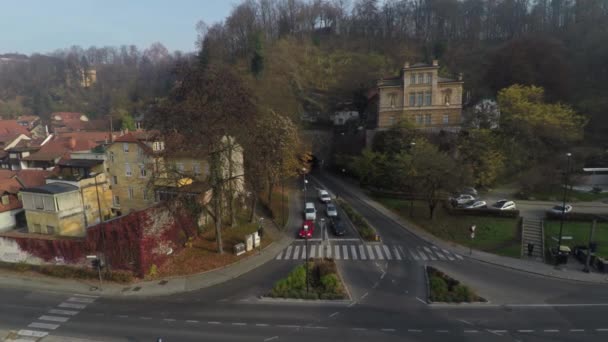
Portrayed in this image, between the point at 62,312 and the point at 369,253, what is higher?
the point at 62,312

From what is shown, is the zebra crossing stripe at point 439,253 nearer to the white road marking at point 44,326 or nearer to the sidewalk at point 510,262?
the sidewalk at point 510,262

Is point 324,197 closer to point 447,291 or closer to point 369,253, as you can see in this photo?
point 369,253

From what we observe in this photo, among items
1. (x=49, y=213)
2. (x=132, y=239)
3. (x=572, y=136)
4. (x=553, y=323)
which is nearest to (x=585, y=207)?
(x=572, y=136)

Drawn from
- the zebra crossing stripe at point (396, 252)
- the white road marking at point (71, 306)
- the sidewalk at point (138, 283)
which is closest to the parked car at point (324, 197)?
the zebra crossing stripe at point (396, 252)

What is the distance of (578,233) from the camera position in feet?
91.6

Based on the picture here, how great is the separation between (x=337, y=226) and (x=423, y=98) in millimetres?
27645

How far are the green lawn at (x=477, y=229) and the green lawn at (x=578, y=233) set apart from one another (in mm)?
2376

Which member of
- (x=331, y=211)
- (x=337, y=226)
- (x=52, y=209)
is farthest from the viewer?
(x=331, y=211)

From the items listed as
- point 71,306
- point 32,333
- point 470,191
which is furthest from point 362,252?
point 32,333

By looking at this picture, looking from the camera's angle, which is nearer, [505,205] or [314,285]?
[314,285]

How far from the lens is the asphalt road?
16.3 metres

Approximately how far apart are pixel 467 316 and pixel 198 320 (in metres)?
14.3

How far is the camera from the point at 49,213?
29797 millimetres

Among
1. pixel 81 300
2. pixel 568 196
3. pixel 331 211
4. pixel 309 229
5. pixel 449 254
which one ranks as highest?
pixel 568 196
